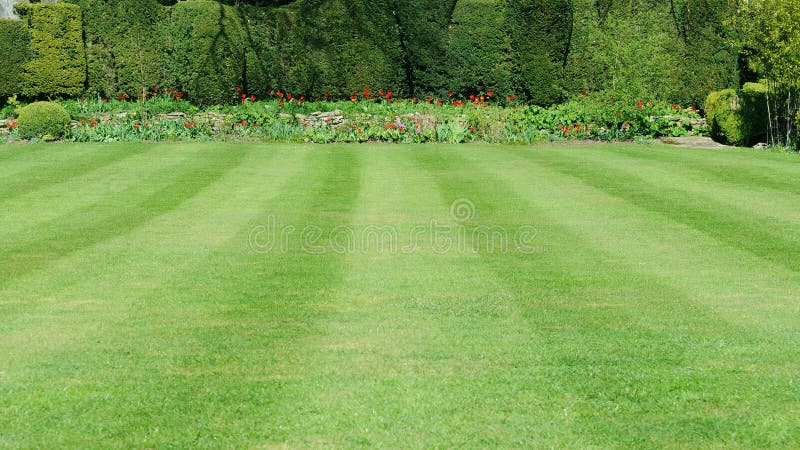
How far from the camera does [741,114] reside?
22.8 meters

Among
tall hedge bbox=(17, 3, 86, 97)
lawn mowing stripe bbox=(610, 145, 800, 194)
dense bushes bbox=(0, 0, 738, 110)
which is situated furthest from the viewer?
dense bushes bbox=(0, 0, 738, 110)

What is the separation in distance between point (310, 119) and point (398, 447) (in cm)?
1961

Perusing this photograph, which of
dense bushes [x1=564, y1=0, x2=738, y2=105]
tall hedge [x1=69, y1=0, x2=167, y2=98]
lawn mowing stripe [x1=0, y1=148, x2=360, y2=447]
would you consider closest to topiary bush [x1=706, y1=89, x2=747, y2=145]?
dense bushes [x1=564, y1=0, x2=738, y2=105]

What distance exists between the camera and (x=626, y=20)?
2506cm

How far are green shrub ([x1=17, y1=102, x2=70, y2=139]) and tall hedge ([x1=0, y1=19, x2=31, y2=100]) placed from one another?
222 centimetres

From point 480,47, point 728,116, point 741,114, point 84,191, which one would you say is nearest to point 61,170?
point 84,191

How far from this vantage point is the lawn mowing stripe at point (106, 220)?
10555 mm

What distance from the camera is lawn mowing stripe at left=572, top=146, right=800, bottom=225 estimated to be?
44.0 ft

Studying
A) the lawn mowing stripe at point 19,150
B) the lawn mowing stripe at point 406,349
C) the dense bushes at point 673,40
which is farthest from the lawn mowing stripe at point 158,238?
the dense bushes at point 673,40

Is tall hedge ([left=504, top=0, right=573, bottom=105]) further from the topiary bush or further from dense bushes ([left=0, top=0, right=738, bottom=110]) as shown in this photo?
the topiary bush

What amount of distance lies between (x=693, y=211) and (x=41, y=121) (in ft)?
52.1

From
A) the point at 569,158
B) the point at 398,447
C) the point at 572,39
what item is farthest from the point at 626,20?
the point at 398,447

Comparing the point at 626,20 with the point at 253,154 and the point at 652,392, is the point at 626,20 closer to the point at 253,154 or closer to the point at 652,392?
the point at 253,154

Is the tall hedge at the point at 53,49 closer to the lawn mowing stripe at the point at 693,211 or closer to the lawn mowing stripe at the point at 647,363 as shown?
the lawn mowing stripe at the point at 693,211
